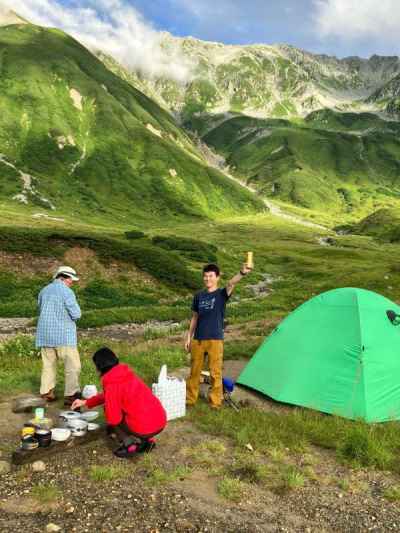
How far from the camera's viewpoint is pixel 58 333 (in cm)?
1213

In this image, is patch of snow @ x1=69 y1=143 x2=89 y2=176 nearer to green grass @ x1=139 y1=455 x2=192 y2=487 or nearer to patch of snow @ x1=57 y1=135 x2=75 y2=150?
patch of snow @ x1=57 y1=135 x2=75 y2=150

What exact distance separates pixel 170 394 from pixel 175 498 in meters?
3.77

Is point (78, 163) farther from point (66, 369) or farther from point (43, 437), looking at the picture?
point (43, 437)

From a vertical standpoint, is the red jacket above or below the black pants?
above

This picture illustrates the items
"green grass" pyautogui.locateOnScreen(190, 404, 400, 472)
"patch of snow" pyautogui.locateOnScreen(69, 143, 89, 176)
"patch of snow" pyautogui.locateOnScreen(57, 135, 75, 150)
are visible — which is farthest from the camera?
"patch of snow" pyautogui.locateOnScreen(57, 135, 75, 150)

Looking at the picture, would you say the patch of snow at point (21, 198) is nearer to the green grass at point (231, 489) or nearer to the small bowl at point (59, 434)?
the small bowl at point (59, 434)

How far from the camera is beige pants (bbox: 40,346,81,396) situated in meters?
12.2

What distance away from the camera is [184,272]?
43156 mm

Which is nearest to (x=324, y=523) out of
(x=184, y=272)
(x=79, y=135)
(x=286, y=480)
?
(x=286, y=480)

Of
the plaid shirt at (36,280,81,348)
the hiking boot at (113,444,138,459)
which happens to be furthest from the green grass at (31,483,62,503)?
the plaid shirt at (36,280,81,348)

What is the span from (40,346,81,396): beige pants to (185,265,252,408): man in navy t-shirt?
128 inches

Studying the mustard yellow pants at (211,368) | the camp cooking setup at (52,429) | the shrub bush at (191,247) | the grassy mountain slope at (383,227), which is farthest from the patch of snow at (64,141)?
the camp cooking setup at (52,429)

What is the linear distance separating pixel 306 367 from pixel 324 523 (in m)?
6.08

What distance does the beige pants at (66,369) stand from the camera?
40.0ft
